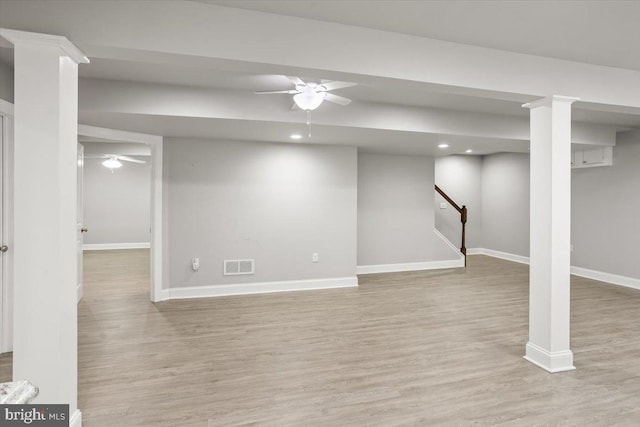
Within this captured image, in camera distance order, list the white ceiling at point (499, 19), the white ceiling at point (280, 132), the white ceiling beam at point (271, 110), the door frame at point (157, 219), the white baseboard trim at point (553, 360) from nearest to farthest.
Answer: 1. the white ceiling at point (499, 19)
2. the white baseboard trim at point (553, 360)
3. the white ceiling beam at point (271, 110)
4. the white ceiling at point (280, 132)
5. the door frame at point (157, 219)

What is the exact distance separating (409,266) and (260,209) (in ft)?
10.2

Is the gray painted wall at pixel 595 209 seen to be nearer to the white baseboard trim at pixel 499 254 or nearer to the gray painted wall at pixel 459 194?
the white baseboard trim at pixel 499 254

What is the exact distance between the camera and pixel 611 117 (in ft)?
15.4

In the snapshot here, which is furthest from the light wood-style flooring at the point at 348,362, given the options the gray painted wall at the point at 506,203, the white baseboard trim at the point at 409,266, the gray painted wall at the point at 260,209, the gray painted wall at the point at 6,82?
the gray painted wall at the point at 506,203

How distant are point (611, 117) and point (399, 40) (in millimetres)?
3988

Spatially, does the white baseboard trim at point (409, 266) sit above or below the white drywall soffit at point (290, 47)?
below

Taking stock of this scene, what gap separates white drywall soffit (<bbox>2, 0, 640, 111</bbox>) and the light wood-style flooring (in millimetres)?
2086

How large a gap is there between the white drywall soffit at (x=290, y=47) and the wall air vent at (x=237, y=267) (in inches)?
131

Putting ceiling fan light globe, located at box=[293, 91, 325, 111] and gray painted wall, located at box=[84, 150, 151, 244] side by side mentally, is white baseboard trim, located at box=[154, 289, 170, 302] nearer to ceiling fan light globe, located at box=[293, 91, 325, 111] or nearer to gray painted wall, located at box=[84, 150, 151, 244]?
ceiling fan light globe, located at box=[293, 91, 325, 111]

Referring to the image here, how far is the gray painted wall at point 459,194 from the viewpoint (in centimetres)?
809

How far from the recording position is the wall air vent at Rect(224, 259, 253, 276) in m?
5.03

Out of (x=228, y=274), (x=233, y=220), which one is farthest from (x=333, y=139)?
(x=228, y=274)

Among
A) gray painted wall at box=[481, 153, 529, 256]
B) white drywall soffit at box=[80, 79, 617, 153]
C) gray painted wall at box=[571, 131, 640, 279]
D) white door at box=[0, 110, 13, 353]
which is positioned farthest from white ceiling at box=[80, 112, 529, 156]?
gray painted wall at box=[481, 153, 529, 256]

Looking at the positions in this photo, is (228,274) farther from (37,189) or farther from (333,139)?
(37,189)
